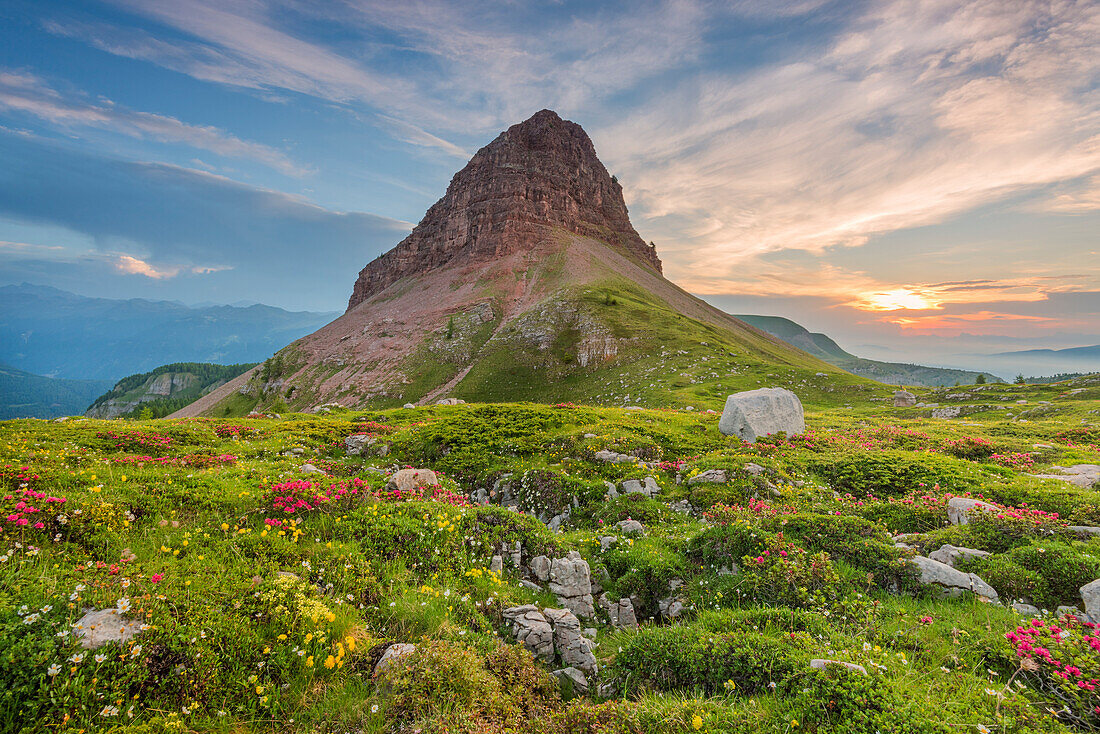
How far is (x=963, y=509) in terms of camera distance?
1245 cm

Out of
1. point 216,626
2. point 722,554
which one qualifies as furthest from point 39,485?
point 722,554

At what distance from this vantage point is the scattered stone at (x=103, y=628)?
229 inches

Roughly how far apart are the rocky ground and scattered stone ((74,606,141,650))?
4 centimetres

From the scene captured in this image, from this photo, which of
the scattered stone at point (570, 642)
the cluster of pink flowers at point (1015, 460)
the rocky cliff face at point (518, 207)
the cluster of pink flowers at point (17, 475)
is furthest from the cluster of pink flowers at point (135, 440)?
the rocky cliff face at point (518, 207)

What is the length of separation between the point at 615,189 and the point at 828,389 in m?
166

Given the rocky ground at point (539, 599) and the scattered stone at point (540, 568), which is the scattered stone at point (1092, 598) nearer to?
the rocky ground at point (539, 599)

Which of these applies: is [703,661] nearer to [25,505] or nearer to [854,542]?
[854,542]

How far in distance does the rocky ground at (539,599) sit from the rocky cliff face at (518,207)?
132750mm

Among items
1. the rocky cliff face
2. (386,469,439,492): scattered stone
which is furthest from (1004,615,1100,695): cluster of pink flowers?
the rocky cliff face

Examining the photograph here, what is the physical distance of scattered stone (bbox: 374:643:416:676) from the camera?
656 centimetres

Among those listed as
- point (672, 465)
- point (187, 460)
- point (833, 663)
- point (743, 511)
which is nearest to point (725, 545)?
point (743, 511)

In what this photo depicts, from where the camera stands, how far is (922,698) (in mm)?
6000

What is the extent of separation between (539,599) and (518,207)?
148 m

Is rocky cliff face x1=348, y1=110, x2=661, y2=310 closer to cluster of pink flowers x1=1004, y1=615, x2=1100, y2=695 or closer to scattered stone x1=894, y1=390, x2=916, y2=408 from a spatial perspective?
scattered stone x1=894, y1=390, x2=916, y2=408
